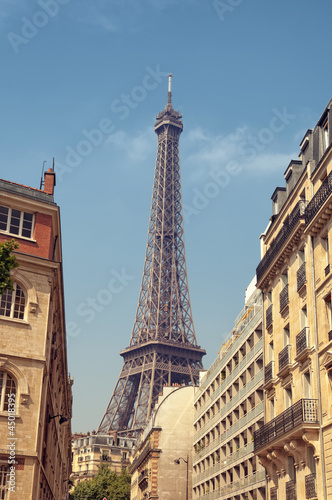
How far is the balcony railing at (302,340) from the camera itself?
32.8m

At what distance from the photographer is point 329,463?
94.7 ft

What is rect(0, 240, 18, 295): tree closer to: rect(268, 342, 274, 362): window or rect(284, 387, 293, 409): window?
rect(284, 387, 293, 409): window

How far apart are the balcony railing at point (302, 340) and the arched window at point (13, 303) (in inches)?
537

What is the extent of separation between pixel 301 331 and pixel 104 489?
95009 millimetres

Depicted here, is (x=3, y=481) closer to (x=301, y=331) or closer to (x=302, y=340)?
(x=302, y=340)

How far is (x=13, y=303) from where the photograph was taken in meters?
33.0

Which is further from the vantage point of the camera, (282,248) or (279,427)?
(282,248)

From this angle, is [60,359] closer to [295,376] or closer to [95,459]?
[295,376]

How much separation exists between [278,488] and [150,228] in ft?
501

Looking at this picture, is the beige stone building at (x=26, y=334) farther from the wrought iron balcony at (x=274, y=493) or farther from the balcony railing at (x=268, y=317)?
the balcony railing at (x=268, y=317)

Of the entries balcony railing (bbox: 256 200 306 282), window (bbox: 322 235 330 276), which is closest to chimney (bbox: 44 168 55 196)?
balcony railing (bbox: 256 200 306 282)

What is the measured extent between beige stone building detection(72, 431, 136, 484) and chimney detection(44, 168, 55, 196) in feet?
431

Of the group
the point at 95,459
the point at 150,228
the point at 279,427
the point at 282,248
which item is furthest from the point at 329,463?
the point at 150,228

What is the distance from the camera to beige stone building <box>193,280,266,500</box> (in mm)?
50625
